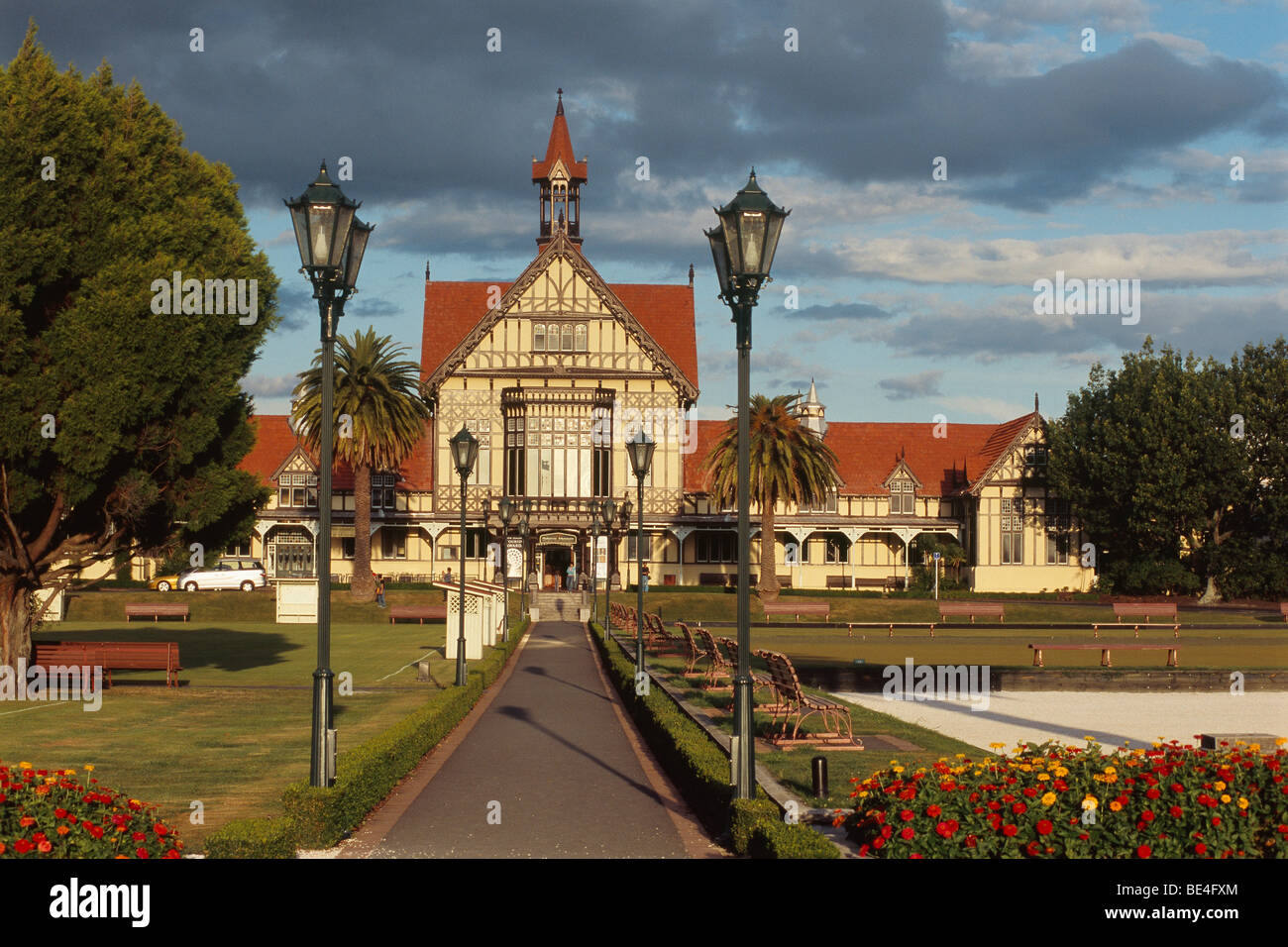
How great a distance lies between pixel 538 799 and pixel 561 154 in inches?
2418

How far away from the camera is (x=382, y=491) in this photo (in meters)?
66.9

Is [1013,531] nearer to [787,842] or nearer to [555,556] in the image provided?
[555,556]

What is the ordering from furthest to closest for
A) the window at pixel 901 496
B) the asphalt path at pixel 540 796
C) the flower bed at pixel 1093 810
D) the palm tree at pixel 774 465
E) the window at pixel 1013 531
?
the window at pixel 901 496
the window at pixel 1013 531
the palm tree at pixel 774 465
the asphalt path at pixel 540 796
the flower bed at pixel 1093 810

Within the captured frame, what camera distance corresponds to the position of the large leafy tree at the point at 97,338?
68.0ft

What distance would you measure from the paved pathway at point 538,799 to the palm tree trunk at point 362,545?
37348 mm

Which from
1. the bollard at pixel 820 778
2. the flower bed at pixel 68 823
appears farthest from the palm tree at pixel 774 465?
the flower bed at pixel 68 823

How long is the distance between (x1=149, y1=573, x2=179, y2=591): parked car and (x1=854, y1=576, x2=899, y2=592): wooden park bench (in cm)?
3460

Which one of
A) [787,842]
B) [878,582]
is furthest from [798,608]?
[787,842]

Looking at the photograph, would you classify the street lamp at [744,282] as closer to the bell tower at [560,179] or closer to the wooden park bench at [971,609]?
the wooden park bench at [971,609]
